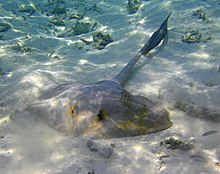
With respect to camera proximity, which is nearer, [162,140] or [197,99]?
[162,140]

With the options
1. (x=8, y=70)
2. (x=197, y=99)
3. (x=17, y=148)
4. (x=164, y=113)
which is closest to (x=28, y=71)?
(x=8, y=70)

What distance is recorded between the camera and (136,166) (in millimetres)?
3109

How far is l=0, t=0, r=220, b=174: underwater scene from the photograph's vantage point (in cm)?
322

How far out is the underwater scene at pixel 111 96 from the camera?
10.6ft

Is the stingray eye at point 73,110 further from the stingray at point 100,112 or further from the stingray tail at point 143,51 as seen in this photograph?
the stingray tail at point 143,51

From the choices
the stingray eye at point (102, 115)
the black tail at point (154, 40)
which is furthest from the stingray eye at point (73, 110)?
the black tail at point (154, 40)

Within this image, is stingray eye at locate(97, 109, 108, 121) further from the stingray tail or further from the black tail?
the black tail

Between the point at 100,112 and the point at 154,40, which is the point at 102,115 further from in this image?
the point at 154,40

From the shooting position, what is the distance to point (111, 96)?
152 inches

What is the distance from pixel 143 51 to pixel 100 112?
3389 mm

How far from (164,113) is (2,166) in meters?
2.59

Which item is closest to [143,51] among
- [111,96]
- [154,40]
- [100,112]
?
[154,40]

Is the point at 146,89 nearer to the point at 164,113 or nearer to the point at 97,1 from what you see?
the point at 164,113

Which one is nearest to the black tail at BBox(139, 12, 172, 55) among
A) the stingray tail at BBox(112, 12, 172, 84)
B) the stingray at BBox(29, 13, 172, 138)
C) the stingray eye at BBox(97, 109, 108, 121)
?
the stingray tail at BBox(112, 12, 172, 84)
